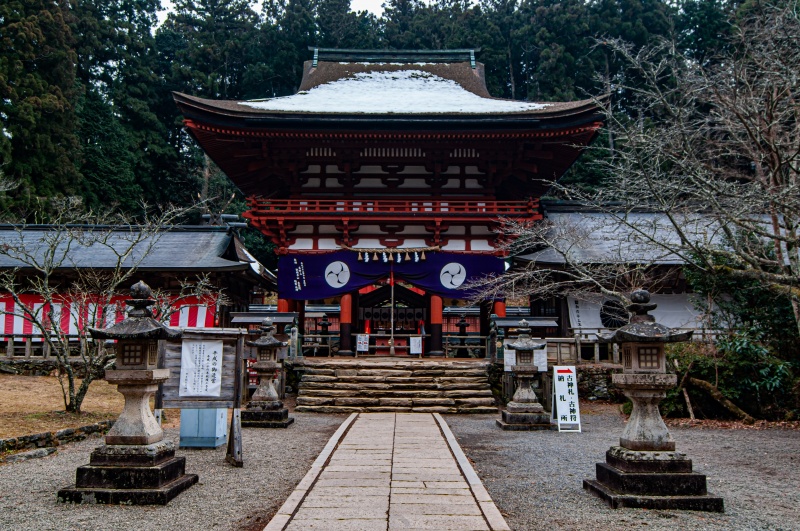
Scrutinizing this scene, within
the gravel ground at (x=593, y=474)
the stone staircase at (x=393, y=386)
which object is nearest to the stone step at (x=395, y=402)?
the stone staircase at (x=393, y=386)

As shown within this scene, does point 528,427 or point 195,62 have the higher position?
point 195,62

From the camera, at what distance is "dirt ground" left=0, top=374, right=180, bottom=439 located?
28.6ft

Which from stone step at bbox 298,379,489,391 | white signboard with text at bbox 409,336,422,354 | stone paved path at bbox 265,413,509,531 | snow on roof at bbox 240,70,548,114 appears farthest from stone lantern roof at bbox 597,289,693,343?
snow on roof at bbox 240,70,548,114

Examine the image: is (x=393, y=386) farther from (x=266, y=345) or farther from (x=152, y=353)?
(x=152, y=353)

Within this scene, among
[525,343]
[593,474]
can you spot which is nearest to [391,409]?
[525,343]

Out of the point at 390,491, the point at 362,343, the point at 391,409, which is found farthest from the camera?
the point at 362,343

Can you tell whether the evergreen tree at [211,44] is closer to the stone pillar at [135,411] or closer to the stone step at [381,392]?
the stone step at [381,392]

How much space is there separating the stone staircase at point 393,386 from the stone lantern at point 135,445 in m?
6.46

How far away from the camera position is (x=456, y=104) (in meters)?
17.5

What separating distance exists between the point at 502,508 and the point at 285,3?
153 feet

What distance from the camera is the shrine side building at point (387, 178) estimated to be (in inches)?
597

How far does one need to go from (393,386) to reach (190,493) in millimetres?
7478

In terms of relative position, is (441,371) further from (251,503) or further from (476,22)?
(476,22)

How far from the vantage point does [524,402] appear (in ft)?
33.8
